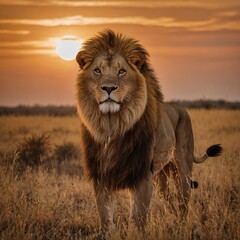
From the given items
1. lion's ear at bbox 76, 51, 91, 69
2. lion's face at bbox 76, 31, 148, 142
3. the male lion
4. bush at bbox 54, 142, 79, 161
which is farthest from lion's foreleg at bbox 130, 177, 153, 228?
bush at bbox 54, 142, 79, 161

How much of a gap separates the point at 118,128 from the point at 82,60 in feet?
2.30

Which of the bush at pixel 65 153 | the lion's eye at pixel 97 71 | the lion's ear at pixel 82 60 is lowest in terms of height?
the bush at pixel 65 153

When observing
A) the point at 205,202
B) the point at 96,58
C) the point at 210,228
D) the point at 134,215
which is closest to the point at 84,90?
the point at 96,58

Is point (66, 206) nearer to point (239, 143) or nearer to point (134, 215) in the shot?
point (134, 215)

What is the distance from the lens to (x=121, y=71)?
5.28m

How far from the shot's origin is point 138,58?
5.46 m

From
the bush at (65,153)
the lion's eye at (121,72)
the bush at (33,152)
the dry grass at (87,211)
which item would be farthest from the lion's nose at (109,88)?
the bush at (65,153)

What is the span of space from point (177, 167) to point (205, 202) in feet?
1.59

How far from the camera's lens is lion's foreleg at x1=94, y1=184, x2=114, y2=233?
546cm

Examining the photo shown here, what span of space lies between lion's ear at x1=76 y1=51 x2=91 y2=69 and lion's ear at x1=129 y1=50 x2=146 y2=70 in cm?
38

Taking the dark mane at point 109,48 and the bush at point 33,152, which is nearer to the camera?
the dark mane at point 109,48

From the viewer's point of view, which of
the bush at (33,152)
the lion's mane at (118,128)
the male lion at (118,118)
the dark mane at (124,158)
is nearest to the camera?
the male lion at (118,118)

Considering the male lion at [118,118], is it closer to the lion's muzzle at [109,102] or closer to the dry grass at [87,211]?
the lion's muzzle at [109,102]

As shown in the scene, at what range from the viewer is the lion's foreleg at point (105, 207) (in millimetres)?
5465
